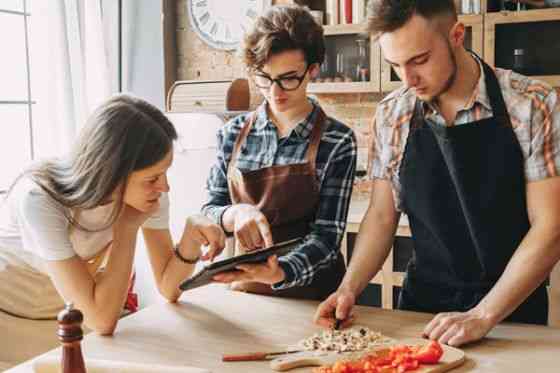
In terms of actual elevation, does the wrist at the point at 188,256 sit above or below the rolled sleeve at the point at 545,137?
below

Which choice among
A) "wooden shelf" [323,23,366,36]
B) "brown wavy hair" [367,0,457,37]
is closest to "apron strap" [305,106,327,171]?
"brown wavy hair" [367,0,457,37]

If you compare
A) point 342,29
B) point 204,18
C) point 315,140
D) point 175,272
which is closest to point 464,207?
point 315,140

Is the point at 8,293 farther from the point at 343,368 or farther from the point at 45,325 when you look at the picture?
the point at 343,368

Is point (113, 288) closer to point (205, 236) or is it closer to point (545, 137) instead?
point (205, 236)

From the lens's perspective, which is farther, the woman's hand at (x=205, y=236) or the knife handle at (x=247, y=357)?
the woman's hand at (x=205, y=236)

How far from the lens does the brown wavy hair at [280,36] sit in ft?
6.31

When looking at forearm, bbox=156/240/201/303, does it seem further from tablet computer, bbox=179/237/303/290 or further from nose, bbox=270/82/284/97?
nose, bbox=270/82/284/97

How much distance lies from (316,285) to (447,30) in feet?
2.90

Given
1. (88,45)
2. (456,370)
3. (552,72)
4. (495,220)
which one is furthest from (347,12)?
(456,370)

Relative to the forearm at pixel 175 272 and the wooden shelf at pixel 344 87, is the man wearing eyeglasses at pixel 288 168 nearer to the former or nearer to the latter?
the forearm at pixel 175 272

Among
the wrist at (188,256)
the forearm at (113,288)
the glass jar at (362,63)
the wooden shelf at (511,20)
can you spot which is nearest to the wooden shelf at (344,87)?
the glass jar at (362,63)

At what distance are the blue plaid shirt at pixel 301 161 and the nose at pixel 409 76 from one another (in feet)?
1.29

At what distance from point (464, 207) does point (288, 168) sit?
532 millimetres

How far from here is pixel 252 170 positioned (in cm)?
208
